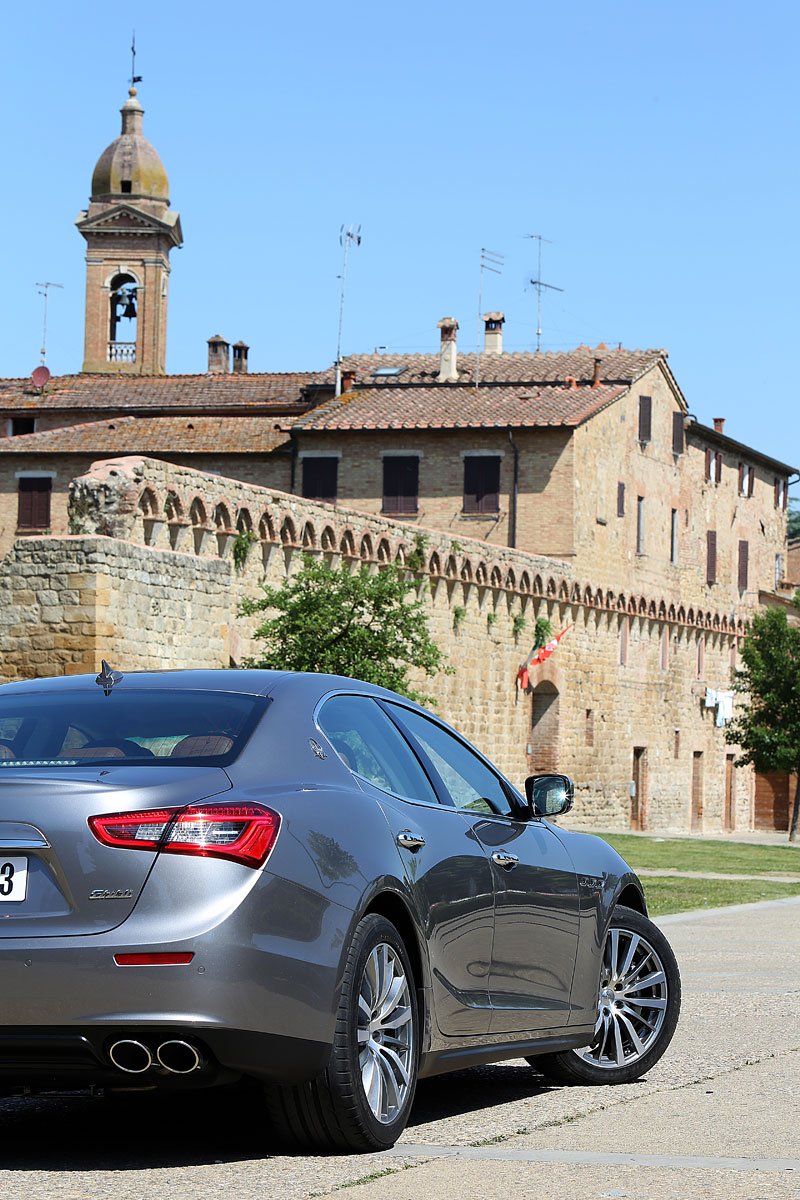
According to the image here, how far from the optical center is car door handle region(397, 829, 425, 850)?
21.1ft

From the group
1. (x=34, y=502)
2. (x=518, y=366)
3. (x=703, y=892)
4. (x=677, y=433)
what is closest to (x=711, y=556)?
(x=677, y=433)

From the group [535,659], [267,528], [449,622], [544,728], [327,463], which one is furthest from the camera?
[327,463]

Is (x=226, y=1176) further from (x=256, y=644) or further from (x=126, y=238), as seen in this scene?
(x=126, y=238)

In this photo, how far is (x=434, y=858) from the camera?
6.66 metres

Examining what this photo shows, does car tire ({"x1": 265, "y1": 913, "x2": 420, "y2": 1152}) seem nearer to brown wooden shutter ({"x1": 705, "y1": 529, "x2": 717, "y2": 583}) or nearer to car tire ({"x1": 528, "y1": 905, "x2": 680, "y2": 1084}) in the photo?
car tire ({"x1": 528, "y1": 905, "x2": 680, "y2": 1084})

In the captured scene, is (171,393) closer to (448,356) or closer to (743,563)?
(448,356)

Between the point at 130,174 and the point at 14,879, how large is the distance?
79.9 metres

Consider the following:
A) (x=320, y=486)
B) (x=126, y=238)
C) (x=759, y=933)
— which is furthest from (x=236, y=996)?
(x=126, y=238)

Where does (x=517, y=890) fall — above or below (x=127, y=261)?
below

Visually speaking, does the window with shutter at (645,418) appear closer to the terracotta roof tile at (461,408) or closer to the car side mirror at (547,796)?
the terracotta roof tile at (461,408)

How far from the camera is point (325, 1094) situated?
233 inches

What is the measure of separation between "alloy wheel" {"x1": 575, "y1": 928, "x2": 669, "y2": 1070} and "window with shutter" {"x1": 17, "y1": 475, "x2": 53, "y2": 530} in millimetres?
48640

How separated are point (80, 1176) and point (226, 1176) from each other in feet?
1.38

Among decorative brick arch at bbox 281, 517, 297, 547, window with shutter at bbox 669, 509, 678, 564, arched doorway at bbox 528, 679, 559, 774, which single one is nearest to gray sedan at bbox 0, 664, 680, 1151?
decorative brick arch at bbox 281, 517, 297, 547
